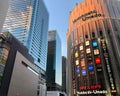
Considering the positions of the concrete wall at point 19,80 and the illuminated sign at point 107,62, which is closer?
the illuminated sign at point 107,62

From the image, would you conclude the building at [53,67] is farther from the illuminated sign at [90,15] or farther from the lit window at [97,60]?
the lit window at [97,60]

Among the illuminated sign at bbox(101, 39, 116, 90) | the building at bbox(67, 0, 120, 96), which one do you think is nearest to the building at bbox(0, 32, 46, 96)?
the building at bbox(67, 0, 120, 96)

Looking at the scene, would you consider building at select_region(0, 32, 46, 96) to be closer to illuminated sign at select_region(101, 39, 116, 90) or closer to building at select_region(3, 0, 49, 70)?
illuminated sign at select_region(101, 39, 116, 90)

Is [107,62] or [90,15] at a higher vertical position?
[90,15]

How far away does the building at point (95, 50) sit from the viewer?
39.4m

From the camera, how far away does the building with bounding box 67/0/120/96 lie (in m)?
39.4

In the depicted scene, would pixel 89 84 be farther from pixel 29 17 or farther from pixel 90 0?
pixel 29 17

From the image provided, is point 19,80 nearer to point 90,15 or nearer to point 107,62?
point 107,62

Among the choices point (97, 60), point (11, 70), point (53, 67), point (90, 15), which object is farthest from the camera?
point (53, 67)

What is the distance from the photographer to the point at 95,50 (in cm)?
4509

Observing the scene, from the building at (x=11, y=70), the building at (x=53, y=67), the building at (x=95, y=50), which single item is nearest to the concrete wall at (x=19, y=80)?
the building at (x=11, y=70)

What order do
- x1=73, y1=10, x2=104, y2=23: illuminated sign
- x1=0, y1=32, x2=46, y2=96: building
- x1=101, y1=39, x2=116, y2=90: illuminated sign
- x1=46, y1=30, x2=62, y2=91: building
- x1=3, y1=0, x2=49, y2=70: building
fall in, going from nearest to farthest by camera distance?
x1=0, y1=32, x2=46, y2=96: building → x1=101, y1=39, x2=116, y2=90: illuminated sign → x1=73, y1=10, x2=104, y2=23: illuminated sign → x1=3, y1=0, x2=49, y2=70: building → x1=46, y1=30, x2=62, y2=91: building

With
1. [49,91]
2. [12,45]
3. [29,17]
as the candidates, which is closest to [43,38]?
[29,17]

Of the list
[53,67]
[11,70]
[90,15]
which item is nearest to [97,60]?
[90,15]
